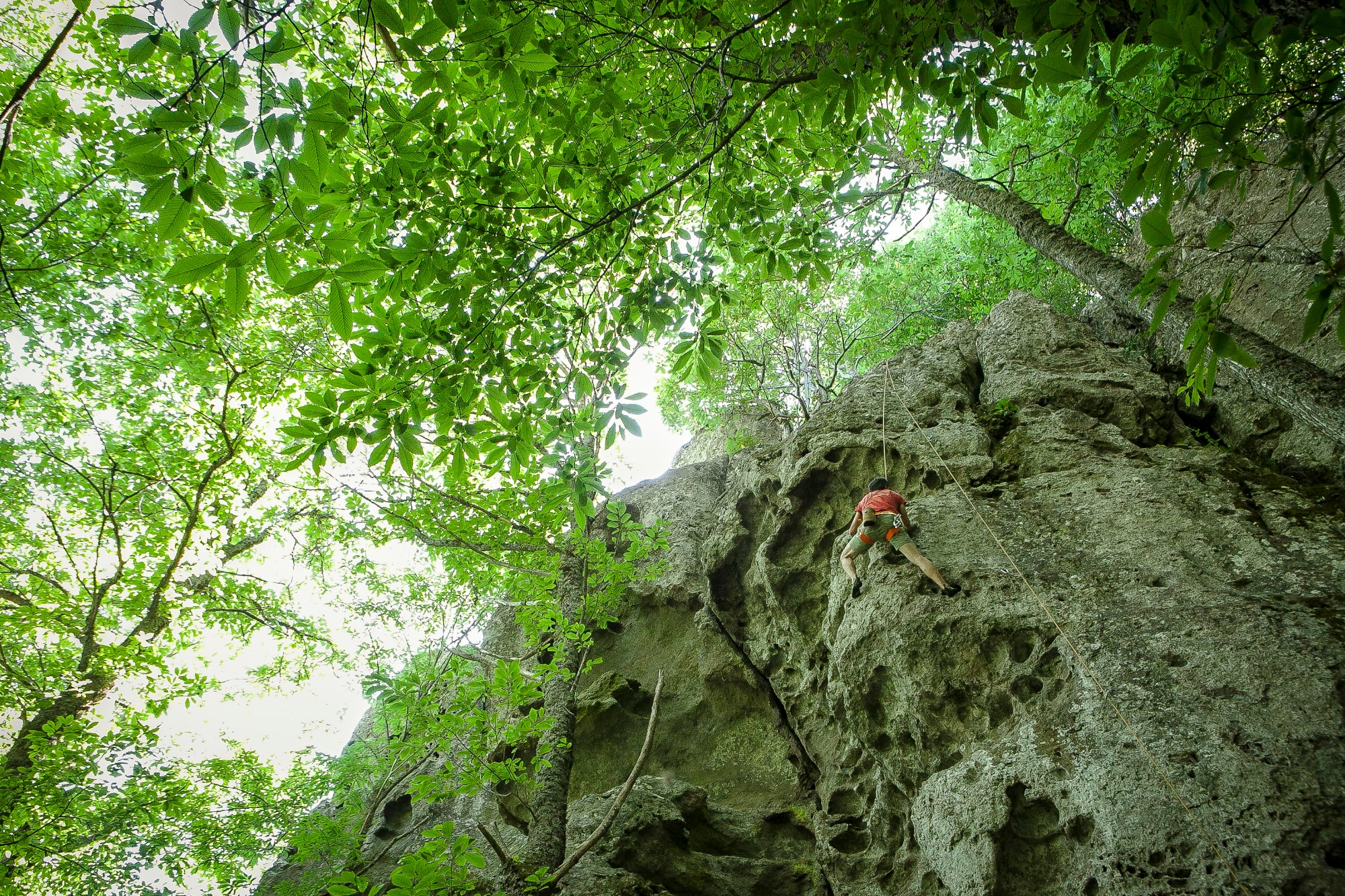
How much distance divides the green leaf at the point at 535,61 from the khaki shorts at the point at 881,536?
18.0ft

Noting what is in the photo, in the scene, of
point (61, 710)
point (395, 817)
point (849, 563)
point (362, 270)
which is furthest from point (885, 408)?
point (61, 710)

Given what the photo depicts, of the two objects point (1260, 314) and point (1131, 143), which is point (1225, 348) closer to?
point (1131, 143)

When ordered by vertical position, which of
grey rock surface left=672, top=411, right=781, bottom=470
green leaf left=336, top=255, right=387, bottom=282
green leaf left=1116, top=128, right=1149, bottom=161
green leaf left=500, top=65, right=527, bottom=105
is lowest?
green leaf left=336, top=255, right=387, bottom=282

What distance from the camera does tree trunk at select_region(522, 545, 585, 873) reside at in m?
5.70

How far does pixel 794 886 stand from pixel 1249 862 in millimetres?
4125

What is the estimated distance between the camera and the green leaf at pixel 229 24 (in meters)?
2.19

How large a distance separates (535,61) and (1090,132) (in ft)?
8.60

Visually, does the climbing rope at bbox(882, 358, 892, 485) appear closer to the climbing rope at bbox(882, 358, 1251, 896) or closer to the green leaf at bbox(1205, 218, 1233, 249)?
the climbing rope at bbox(882, 358, 1251, 896)

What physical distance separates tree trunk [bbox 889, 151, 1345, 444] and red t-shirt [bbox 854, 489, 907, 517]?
287 cm

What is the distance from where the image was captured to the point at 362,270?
285cm

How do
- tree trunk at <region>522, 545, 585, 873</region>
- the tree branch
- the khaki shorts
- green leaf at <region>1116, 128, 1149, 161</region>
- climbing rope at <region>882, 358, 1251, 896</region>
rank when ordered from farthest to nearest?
the khaki shorts
tree trunk at <region>522, 545, 585, 873</region>
climbing rope at <region>882, 358, 1251, 896</region>
green leaf at <region>1116, 128, 1149, 161</region>
the tree branch

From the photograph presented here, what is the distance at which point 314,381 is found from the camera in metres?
9.84

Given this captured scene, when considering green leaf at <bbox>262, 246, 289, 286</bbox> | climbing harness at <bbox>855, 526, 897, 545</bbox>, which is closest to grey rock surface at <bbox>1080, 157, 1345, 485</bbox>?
climbing harness at <bbox>855, 526, 897, 545</bbox>

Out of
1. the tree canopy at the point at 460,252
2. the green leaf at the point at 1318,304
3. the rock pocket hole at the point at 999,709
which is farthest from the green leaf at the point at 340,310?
the rock pocket hole at the point at 999,709
